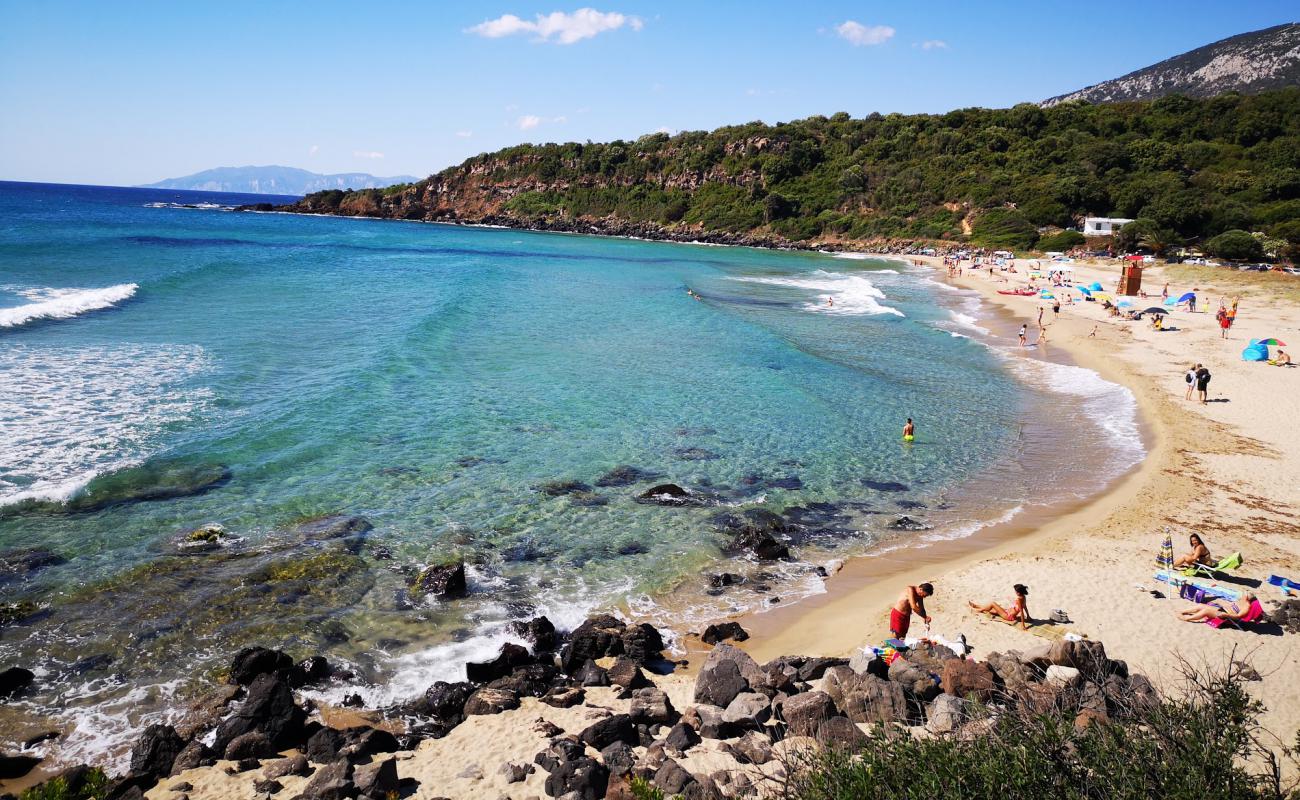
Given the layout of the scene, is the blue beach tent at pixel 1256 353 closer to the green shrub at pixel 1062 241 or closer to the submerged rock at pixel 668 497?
the submerged rock at pixel 668 497

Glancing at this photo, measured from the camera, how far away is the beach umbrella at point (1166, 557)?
42.4 ft

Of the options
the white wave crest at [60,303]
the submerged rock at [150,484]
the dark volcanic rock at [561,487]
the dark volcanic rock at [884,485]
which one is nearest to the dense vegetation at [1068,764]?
the dark volcanic rock at [561,487]

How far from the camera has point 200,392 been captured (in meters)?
22.0

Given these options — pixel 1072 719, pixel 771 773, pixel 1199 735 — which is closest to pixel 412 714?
pixel 771 773

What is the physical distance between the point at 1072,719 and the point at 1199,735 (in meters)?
1.26

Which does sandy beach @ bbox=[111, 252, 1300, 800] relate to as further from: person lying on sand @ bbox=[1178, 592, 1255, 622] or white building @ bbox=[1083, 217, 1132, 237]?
white building @ bbox=[1083, 217, 1132, 237]

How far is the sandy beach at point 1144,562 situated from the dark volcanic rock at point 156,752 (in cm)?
753

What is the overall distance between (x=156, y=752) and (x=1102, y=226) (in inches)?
3394

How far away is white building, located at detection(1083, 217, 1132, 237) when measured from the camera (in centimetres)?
7325

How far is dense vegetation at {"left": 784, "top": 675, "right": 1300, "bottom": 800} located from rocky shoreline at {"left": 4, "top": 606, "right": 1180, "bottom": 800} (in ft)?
2.56

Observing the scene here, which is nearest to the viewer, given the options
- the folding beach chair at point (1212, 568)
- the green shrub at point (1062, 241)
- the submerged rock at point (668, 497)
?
the folding beach chair at point (1212, 568)

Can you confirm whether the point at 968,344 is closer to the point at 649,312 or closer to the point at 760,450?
the point at 649,312

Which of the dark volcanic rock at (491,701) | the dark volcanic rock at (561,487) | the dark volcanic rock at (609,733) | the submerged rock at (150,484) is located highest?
the submerged rock at (150,484)

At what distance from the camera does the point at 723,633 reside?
11.5 m
